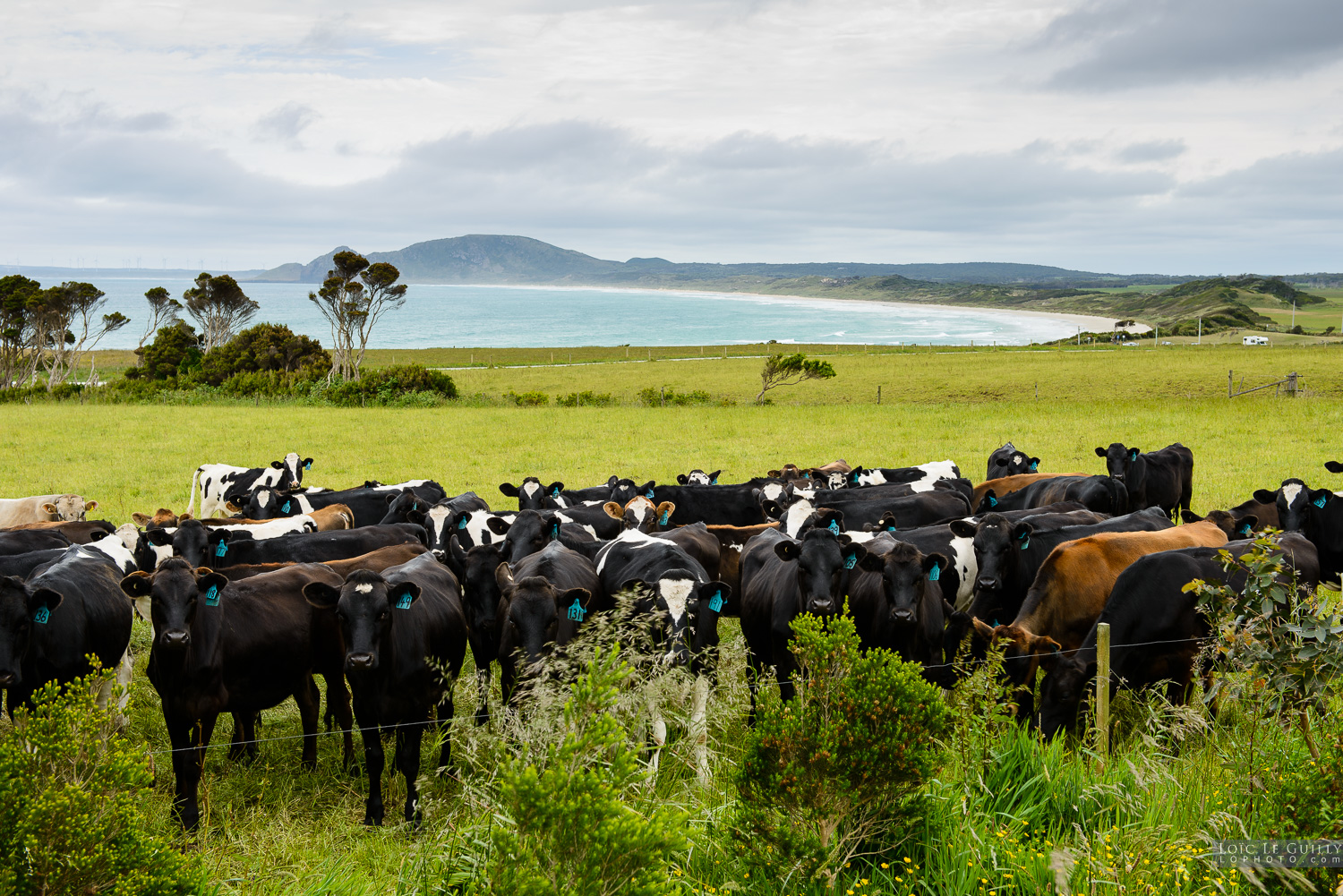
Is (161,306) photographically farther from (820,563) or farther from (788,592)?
(820,563)

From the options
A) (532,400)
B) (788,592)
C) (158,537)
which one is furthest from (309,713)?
(532,400)

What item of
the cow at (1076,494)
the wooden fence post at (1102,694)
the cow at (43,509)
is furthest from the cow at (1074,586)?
the cow at (43,509)

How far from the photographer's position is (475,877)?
4.21 meters

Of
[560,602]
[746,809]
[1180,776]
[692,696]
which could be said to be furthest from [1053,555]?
[746,809]

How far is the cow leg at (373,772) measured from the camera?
6.67 metres

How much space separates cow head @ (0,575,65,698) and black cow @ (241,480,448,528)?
6981mm

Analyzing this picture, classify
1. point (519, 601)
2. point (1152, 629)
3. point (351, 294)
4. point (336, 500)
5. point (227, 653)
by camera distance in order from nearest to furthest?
1. point (227, 653)
2. point (519, 601)
3. point (1152, 629)
4. point (336, 500)
5. point (351, 294)

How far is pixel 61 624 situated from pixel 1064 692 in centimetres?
769

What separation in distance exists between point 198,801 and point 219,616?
131cm

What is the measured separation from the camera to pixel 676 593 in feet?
25.4

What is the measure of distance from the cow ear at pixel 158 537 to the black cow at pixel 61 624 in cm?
141

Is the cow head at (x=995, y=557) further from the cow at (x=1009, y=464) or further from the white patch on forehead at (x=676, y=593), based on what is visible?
the cow at (x=1009, y=464)

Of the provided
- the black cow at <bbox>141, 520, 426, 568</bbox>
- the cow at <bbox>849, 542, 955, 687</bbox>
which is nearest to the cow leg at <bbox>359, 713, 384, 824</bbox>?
the black cow at <bbox>141, 520, 426, 568</bbox>

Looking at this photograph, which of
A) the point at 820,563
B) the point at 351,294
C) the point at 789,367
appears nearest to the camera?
the point at 820,563
